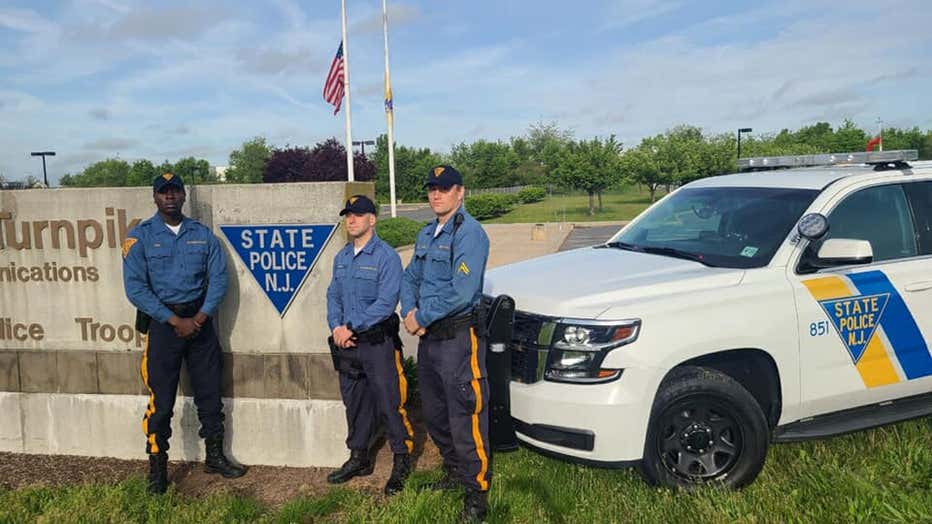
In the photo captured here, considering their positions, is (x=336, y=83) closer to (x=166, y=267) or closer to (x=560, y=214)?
(x=166, y=267)

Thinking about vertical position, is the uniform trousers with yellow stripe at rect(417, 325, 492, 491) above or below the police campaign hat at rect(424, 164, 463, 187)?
below

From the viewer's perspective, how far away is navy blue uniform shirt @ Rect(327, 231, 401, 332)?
3836 millimetres

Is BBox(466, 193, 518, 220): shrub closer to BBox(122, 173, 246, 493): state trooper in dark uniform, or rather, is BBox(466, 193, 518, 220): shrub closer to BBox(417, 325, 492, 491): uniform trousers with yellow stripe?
BBox(122, 173, 246, 493): state trooper in dark uniform

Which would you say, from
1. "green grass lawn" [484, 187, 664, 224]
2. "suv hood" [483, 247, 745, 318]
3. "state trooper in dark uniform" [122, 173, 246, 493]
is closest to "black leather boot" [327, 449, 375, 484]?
"state trooper in dark uniform" [122, 173, 246, 493]

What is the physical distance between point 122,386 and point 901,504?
467cm

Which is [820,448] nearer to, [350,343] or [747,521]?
[747,521]

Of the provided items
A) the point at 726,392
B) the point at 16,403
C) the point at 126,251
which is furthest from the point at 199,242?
the point at 726,392

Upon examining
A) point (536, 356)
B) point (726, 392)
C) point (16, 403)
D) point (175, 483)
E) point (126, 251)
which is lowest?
point (175, 483)

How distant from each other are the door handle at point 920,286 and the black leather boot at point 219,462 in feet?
13.6

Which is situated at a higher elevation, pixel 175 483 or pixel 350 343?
pixel 350 343

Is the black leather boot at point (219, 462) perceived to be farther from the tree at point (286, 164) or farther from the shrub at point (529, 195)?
the shrub at point (529, 195)

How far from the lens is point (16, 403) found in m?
4.78

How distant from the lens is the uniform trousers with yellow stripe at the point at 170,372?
3.97m

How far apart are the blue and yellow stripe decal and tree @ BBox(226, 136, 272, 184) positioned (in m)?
56.5
